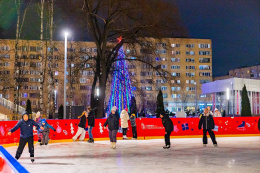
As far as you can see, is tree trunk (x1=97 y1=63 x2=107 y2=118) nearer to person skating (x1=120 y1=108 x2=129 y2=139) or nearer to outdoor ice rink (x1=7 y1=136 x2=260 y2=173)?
person skating (x1=120 y1=108 x2=129 y2=139)

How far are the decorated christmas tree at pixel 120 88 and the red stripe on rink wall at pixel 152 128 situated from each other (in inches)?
297

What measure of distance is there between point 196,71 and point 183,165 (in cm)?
9678

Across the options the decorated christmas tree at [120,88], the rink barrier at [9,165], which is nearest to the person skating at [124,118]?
the decorated christmas tree at [120,88]

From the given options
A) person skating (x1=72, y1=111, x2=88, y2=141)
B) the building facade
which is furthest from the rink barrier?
the building facade

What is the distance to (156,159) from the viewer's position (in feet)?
42.7

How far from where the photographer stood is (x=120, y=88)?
3158cm

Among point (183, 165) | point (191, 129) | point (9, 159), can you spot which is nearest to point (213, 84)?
point (191, 129)

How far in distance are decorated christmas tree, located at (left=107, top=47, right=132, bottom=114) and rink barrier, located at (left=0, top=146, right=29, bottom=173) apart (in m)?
24.5

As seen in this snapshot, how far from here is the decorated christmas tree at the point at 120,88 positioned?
31203 mm

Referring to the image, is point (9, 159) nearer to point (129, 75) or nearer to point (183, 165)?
point (183, 165)

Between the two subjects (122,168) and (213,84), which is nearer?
(122,168)

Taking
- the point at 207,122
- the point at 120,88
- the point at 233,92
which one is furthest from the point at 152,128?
the point at 233,92

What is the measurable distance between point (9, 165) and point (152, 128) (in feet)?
61.7

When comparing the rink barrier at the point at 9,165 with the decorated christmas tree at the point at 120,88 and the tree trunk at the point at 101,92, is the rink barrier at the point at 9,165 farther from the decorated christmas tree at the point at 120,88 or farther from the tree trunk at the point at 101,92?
the decorated christmas tree at the point at 120,88
